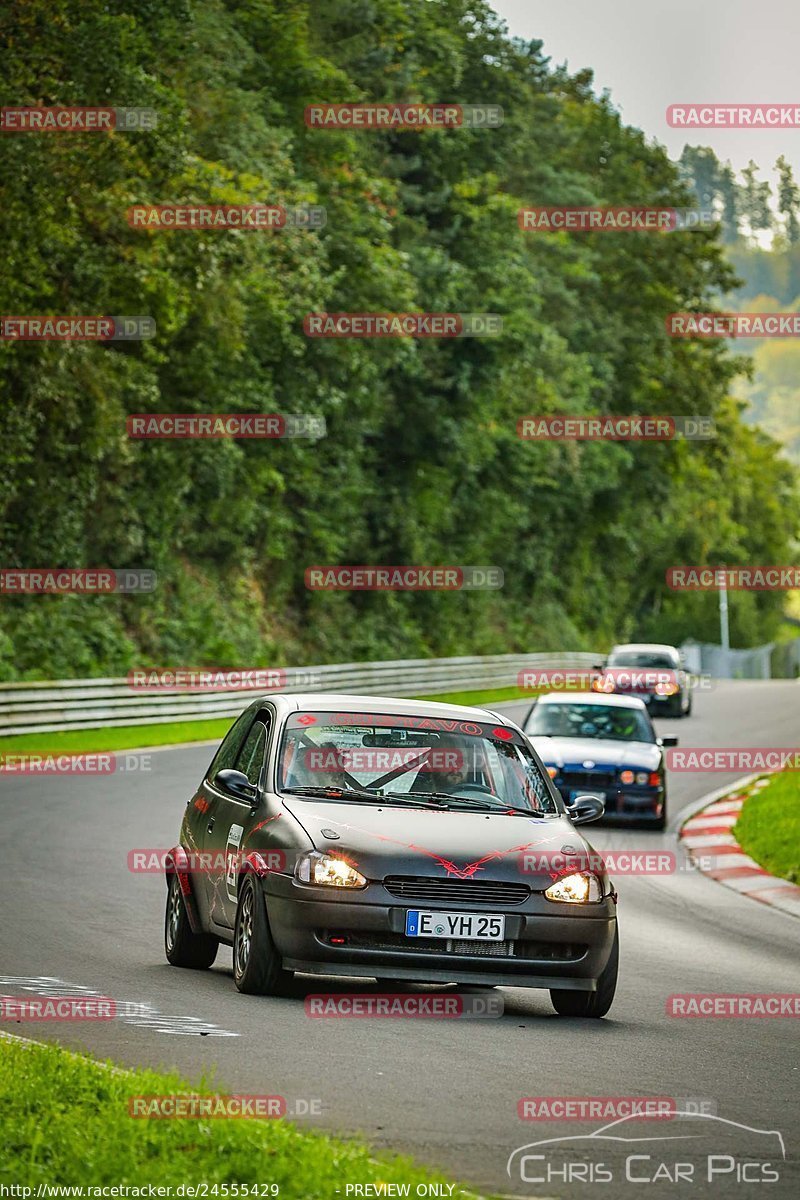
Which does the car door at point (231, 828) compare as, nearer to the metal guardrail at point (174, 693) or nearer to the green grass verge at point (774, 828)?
the green grass verge at point (774, 828)

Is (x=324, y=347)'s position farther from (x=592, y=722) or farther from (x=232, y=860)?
(x=232, y=860)

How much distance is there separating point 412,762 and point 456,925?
1.25m

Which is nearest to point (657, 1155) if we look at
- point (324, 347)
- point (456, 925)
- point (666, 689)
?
point (456, 925)

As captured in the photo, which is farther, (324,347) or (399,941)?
(324,347)

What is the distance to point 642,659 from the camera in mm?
43812

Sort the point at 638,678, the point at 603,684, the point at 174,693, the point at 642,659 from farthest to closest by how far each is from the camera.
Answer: the point at 642,659 < the point at 638,678 < the point at 603,684 < the point at 174,693

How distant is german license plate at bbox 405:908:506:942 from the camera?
907 centimetres

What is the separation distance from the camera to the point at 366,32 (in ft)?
155

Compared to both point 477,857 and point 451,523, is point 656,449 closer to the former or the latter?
point 451,523

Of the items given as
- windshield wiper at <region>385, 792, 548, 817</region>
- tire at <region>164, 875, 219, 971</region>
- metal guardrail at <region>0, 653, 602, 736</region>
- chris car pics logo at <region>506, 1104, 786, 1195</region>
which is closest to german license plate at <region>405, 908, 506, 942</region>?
windshield wiper at <region>385, 792, 548, 817</region>

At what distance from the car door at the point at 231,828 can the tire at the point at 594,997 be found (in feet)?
5.63

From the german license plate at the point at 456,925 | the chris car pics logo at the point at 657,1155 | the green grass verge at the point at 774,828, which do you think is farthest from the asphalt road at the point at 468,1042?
the green grass verge at the point at 774,828

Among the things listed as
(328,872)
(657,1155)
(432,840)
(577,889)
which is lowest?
(657,1155)

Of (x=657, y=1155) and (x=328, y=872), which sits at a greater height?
(x=328, y=872)
